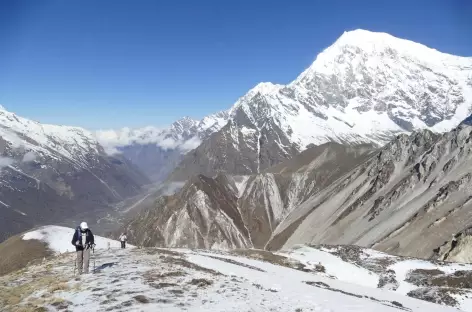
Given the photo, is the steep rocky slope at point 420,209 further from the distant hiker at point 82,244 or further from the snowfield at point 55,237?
the distant hiker at point 82,244

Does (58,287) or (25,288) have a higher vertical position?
(58,287)

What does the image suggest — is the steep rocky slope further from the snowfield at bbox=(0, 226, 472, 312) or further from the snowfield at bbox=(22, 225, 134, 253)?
the snowfield at bbox=(0, 226, 472, 312)

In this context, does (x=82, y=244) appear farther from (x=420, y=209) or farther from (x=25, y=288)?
(x=420, y=209)

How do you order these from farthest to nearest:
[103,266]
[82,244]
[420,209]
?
[420,209], [103,266], [82,244]

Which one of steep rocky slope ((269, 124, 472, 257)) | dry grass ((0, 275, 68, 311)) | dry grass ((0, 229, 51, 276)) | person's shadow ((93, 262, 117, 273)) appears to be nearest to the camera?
dry grass ((0, 275, 68, 311))

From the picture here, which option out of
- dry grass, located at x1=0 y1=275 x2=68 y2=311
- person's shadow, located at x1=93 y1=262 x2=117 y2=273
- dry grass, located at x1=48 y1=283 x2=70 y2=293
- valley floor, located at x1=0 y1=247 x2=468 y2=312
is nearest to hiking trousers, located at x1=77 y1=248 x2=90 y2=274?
valley floor, located at x1=0 y1=247 x2=468 y2=312

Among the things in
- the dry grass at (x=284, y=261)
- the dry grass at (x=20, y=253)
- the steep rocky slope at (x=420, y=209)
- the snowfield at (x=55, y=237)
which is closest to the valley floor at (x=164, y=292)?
the dry grass at (x=284, y=261)

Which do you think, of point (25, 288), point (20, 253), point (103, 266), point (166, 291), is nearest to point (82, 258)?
point (103, 266)

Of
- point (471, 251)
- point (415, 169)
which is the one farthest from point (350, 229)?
point (471, 251)

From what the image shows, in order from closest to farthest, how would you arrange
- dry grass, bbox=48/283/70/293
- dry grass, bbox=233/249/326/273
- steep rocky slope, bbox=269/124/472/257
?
dry grass, bbox=48/283/70/293
dry grass, bbox=233/249/326/273
steep rocky slope, bbox=269/124/472/257
